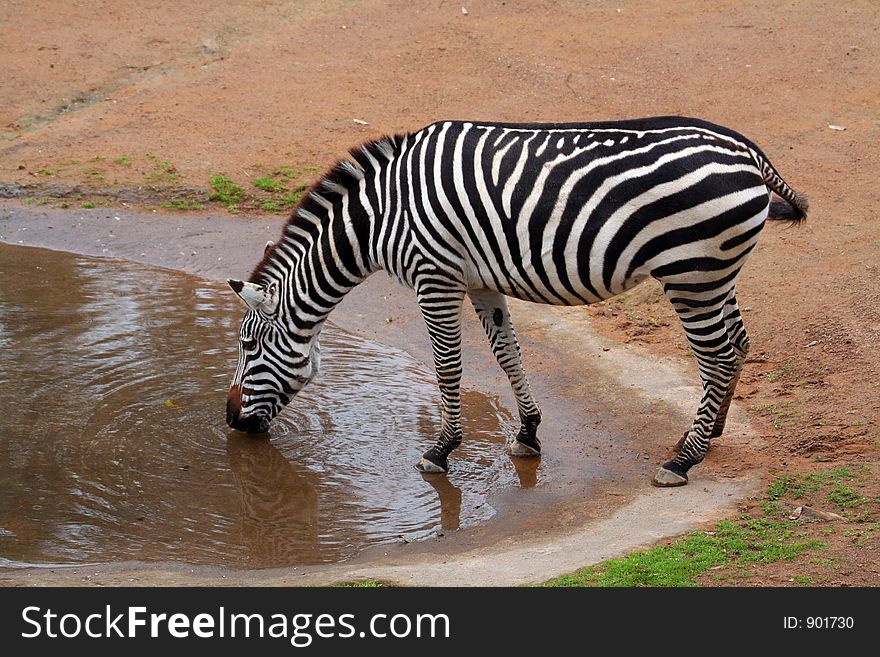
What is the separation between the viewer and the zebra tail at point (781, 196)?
287 inches

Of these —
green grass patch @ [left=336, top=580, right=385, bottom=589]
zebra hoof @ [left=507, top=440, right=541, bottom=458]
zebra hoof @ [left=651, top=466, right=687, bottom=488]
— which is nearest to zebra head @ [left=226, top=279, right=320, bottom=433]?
zebra hoof @ [left=507, top=440, right=541, bottom=458]

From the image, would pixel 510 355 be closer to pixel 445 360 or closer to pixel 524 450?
pixel 445 360

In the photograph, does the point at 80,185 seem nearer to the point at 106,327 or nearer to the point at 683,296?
the point at 106,327

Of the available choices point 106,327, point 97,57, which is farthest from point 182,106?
point 106,327

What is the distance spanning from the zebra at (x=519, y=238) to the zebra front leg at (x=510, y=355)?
11mm

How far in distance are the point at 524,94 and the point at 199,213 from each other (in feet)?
18.6

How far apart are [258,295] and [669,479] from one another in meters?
3.36

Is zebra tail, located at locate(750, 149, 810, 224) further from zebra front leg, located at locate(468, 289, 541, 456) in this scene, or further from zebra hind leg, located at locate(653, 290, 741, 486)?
zebra front leg, located at locate(468, 289, 541, 456)

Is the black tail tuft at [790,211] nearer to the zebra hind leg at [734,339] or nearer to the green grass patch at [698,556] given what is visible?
the zebra hind leg at [734,339]

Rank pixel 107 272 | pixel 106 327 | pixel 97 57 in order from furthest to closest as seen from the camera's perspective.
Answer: pixel 97 57
pixel 107 272
pixel 106 327

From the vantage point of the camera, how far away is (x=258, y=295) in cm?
803

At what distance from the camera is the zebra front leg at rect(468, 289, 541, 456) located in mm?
8141

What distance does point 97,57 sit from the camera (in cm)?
1728

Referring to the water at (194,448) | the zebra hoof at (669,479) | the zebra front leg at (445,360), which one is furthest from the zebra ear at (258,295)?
the zebra hoof at (669,479)
